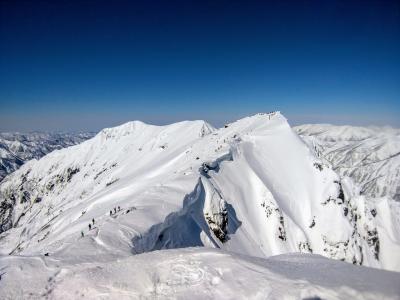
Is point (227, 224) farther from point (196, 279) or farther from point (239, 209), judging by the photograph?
point (196, 279)

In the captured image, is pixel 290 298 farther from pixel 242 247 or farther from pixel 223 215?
pixel 242 247

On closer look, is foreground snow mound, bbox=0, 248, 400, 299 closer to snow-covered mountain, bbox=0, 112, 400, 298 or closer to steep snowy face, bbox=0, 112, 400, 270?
snow-covered mountain, bbox=0, 112, 400, 298

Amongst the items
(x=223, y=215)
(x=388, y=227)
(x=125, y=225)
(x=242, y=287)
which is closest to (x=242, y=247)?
(x=223, y=215)

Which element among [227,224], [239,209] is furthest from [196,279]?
[239,209]

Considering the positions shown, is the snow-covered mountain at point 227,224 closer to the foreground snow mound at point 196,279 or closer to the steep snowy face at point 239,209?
the foreground snow mound at point 196,279

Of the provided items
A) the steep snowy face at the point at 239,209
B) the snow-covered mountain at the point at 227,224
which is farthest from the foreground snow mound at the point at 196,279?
the steep snowy face at the point at 239,209

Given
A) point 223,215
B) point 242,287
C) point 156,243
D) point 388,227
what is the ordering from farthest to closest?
point 388,227 → point 223,215 → point 156,243 → point 242,287

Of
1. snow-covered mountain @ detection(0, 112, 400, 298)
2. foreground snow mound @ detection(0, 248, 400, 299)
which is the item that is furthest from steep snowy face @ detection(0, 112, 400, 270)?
foreground snow mound @ detection(0, 248, 400, 299)
